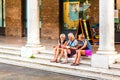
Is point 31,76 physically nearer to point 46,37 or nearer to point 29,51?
point 29,51

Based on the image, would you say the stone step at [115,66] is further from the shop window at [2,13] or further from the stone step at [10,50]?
the shop window at [2,13]

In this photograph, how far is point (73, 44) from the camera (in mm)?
11367

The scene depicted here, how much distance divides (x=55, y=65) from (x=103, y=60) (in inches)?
74.0

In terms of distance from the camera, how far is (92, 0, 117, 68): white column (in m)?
10.5

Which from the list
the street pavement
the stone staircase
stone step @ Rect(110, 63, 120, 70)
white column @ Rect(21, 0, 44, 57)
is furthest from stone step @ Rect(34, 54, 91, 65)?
stone step @ Rect(110, 63, 120, 70)

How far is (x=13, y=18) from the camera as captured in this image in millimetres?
20000

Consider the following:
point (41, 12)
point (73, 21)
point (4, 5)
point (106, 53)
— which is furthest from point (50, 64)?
point (4, 5)

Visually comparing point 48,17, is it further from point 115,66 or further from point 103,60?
point 115,66

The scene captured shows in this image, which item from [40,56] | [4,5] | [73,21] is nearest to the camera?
[40,56]

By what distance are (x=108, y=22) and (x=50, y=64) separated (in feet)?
8.63

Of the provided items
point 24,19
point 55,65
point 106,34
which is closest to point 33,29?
point 55,65

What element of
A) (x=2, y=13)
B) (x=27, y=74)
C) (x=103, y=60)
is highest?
(x=2, y=13)

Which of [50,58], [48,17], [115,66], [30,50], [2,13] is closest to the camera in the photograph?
[115,66]

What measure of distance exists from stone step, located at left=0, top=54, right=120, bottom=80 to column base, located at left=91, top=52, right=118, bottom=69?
160 mm
